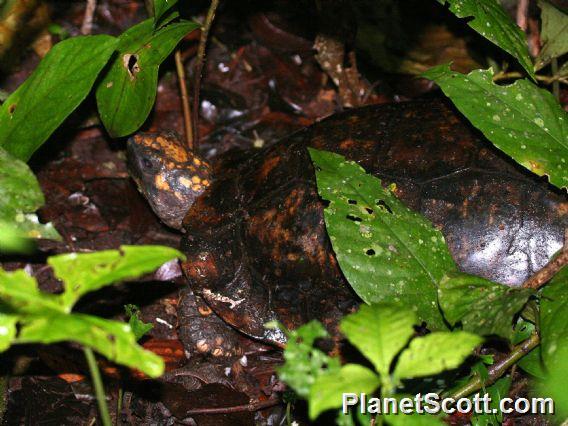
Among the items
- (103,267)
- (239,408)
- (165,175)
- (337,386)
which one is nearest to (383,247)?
(337,386)

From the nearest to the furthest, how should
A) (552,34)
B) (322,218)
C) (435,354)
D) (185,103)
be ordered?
(435,354) → (322,218) → (552,34) → (185,103)

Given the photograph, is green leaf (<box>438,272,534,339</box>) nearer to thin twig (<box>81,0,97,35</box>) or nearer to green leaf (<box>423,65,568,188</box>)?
green leaf (<box>423,65,568,188</box>)

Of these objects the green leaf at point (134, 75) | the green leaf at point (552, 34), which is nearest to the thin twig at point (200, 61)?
the green leaf at point (134, 75)

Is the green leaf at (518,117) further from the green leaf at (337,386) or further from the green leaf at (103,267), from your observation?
the green leaf at (103,267)

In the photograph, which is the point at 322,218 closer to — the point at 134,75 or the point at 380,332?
the point at 134,75

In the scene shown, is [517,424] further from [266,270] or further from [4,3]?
[4,3]
